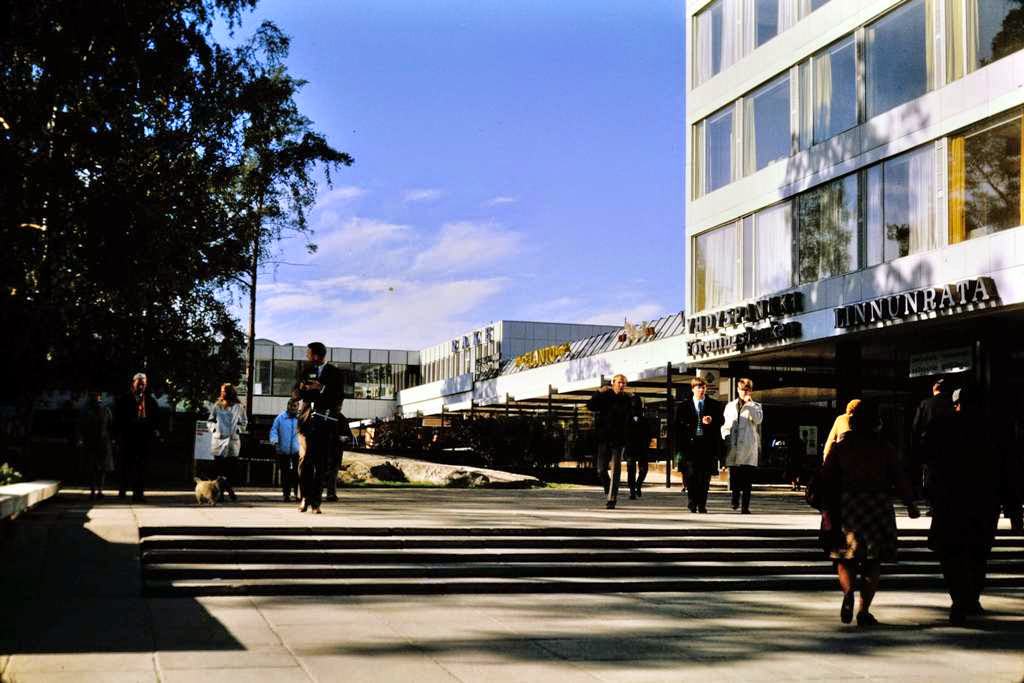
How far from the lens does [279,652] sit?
277 inches

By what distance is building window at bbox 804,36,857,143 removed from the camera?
26.8 m

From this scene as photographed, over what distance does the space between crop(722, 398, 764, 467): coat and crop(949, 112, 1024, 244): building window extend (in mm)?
8095

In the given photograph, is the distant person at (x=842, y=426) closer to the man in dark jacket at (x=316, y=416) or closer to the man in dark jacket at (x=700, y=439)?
the man in dark jacket at (x=316, y=416)

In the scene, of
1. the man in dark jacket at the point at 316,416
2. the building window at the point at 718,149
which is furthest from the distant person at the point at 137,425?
the building window at the point at 718,149

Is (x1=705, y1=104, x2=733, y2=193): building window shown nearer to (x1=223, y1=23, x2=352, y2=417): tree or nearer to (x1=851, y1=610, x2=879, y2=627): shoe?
(x1=223, y1=23, x2=352, y2=417): tree

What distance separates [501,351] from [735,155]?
167ft

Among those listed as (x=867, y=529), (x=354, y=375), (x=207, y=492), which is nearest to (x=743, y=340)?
(x=207, y=492)

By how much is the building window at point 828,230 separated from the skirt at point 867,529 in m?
18.5

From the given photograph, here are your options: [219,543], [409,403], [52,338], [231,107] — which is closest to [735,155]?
[231,107]

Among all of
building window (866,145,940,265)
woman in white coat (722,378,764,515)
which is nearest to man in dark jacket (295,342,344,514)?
woman in white coat (722,378,764,515)

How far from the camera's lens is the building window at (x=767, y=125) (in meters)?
29.4

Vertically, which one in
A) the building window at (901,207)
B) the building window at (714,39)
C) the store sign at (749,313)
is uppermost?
the building window at (714,39)

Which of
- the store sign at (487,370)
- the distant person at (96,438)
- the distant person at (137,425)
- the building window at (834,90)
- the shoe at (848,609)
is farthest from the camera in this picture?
the store sign at (487,370)

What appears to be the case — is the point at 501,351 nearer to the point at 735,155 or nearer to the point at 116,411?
the point at 735,155
